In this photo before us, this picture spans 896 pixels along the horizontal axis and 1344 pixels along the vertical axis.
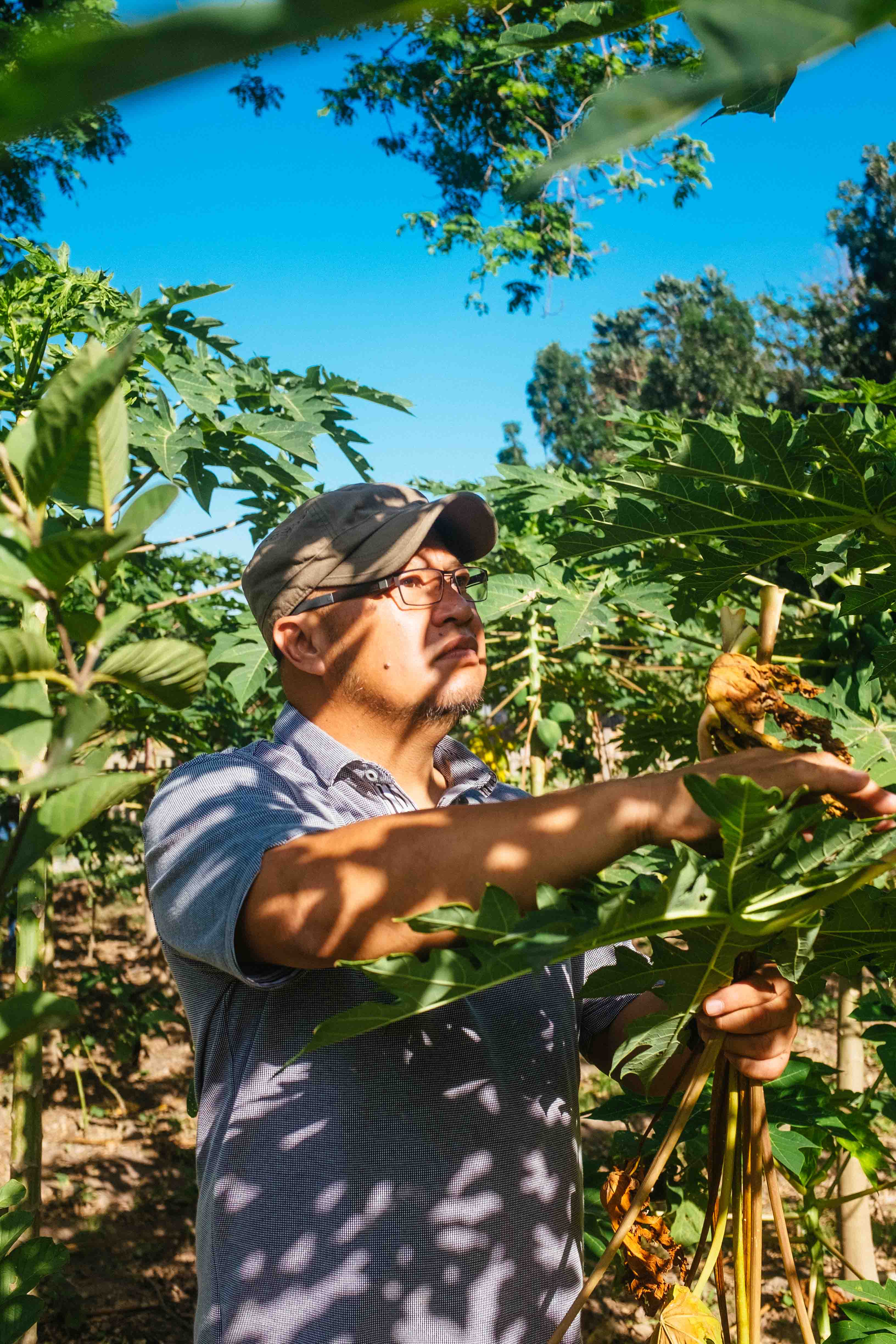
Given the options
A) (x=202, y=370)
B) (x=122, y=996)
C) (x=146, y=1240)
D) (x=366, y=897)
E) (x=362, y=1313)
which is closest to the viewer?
(x=366, y=897)

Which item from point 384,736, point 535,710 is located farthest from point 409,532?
point 535,710

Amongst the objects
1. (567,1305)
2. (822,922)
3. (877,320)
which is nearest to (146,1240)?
(567,1305)

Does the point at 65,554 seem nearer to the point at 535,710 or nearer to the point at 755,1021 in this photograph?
the point at 755,1021

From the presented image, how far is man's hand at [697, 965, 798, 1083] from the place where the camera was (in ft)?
3.35

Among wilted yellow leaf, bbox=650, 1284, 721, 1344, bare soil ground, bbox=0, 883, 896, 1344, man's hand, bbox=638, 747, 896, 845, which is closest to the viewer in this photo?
man's hand, bbox=638, 747, 896, 845

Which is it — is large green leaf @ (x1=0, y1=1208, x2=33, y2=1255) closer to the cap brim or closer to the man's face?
the man's face

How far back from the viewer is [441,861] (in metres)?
0.92

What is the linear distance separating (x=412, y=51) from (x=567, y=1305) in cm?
815

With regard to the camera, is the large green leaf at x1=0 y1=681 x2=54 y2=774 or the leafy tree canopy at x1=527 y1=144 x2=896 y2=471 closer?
the large green leaf at x1=0 y1=681 x2=54 y2=774

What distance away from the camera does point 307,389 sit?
110 inches

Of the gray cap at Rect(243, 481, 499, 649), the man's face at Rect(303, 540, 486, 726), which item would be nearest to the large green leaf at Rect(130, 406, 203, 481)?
the gray cap at Rect(243, 481, 499, 649)

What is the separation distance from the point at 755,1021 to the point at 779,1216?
0.77 feet

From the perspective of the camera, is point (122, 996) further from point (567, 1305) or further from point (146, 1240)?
point (567, 1305)

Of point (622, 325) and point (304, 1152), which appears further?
point (622, 325)
